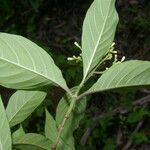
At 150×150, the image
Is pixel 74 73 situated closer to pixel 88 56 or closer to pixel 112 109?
pixel 112 109

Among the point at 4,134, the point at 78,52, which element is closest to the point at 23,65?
the point at 4,134

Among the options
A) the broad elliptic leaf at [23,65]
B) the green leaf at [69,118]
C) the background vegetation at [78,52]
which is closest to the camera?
the broad elliptic leaf at [23,65]

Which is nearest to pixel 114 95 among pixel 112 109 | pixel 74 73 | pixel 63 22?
pixel 112 109

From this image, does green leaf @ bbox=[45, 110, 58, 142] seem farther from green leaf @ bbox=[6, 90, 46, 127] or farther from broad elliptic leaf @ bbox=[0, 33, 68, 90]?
broad elliptic leaf @ bbox=[0, 33, 68, 90]

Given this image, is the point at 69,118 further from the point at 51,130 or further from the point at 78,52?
the point at 78,52

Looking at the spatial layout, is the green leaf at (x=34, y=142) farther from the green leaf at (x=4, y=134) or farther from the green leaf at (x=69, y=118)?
the green leaf at (x=4, y=134)

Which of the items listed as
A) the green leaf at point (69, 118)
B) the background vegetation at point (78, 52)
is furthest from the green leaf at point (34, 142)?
the background vegetation at point (78, 52)
